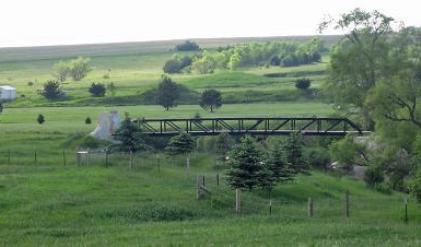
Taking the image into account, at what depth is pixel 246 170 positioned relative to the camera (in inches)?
1325

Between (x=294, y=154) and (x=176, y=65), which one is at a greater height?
(x=294, y=154)

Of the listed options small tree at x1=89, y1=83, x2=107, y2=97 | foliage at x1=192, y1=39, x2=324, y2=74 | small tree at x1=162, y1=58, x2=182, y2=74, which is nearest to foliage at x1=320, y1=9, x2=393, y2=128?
small tree at x1=89, y1=83, x2=107, y2=97

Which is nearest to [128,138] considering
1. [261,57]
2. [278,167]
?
[278,167]

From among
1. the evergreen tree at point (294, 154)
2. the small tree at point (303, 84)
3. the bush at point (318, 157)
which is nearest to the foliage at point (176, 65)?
the small tree at point (303, 84)

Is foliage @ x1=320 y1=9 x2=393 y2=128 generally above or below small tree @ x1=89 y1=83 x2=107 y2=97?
above

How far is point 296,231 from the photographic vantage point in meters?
26.5

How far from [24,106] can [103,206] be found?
213 ft

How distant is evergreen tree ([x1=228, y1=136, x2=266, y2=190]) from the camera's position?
33.3 meters

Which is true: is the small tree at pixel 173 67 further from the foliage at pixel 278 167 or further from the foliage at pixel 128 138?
the foliage at pixel 278 167

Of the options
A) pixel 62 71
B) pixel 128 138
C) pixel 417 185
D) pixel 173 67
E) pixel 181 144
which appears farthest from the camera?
pixel 173 67

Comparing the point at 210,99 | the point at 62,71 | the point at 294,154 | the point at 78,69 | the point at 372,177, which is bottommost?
the point at 372,177

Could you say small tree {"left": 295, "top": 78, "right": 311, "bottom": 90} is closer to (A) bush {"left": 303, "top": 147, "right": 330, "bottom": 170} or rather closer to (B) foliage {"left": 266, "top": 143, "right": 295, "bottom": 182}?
(A) bush {"left": 303, "top": 147, "right": 330, "bottom": 170}

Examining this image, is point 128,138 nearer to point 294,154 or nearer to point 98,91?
point 294,154

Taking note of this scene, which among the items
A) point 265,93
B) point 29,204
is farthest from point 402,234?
point 265,93
